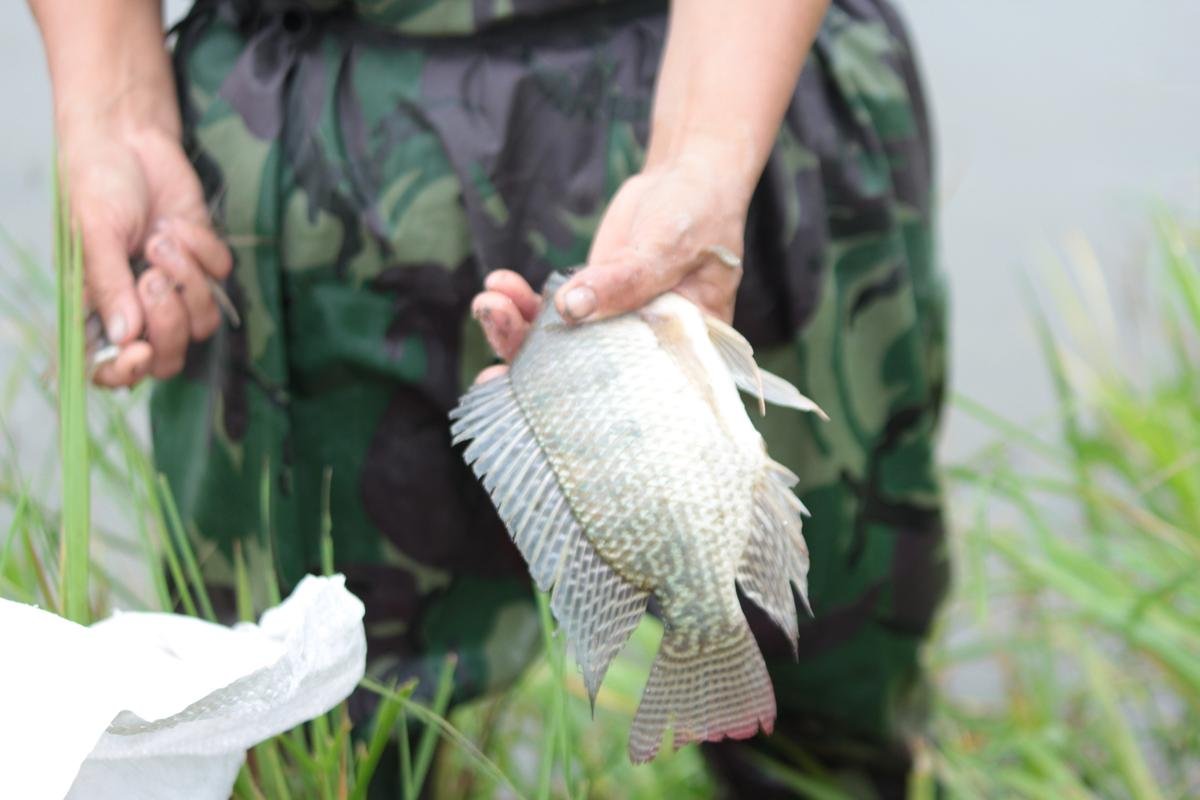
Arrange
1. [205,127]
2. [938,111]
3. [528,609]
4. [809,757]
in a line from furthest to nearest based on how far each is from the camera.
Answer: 1. [938,111]
2. [809,757]
3. [528,609]
4. [205,127]

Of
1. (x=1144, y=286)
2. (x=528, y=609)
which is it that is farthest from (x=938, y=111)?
(x=528, y=609)

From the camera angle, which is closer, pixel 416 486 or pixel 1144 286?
pixel 416 486

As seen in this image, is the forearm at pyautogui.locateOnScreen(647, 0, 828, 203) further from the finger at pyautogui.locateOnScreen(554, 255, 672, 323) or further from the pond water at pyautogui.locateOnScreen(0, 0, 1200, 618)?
the pond water at pyautogui.locateOnScreen(0, 0, 1200, 618)

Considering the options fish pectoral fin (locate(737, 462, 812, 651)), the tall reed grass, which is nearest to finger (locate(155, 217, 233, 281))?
the tall reed grass

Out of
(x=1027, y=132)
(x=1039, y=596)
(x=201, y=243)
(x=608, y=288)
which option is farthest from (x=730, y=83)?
(x=1027, y=132)

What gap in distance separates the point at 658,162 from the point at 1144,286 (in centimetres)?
197

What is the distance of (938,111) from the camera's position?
3297 mm

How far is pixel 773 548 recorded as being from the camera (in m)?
0.78

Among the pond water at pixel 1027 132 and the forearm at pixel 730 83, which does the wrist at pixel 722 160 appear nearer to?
the forearm at pixel 730 83

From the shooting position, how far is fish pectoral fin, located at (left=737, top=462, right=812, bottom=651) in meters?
0.77

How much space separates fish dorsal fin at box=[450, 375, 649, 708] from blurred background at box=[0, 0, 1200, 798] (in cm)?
50

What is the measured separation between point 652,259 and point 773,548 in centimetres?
19

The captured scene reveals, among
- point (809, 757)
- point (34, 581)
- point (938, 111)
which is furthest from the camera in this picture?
point (938, 111)

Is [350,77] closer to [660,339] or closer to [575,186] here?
[575,186]
